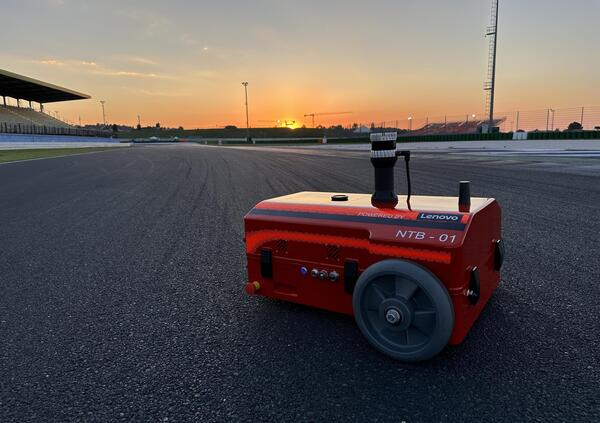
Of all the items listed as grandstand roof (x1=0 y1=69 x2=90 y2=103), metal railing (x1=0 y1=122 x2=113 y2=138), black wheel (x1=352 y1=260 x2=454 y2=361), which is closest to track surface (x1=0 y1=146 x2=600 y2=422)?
black wheel (x1=352 y1=260 x2=454 y2=361)

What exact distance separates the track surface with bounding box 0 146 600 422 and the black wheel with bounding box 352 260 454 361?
116 millimetres

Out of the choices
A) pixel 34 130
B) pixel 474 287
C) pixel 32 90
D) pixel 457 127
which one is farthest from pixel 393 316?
pixel 32 90

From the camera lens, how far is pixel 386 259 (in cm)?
217

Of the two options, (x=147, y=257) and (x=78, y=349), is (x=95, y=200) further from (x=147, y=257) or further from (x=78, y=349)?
(x=78, y=349)

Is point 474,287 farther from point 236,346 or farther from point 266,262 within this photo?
point 236,346

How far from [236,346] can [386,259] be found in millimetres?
1050

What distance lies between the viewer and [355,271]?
2.32 metres

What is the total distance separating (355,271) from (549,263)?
2377mm

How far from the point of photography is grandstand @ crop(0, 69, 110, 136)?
150ft

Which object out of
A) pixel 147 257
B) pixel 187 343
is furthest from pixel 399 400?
pixel 147 257

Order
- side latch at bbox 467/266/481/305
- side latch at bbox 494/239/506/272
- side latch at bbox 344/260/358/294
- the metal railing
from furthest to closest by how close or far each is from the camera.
A: the metal railing
side latch at bbox 494/239/506/272
side latch at bbox 344/260/358/294
side latch at bbox 467/266/481/305

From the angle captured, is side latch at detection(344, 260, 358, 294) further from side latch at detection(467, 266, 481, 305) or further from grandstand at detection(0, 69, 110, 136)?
grandstand at detection(0, 69, 110, 136)

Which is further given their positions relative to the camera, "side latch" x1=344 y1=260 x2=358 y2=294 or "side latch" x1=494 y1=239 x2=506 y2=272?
"side latch" x1=494 y1=239 x2=506 y2=272

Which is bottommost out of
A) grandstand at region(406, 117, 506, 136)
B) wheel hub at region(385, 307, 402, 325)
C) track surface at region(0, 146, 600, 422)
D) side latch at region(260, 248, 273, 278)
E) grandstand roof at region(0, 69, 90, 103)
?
track surface at region(0, 146, 600, 422)
